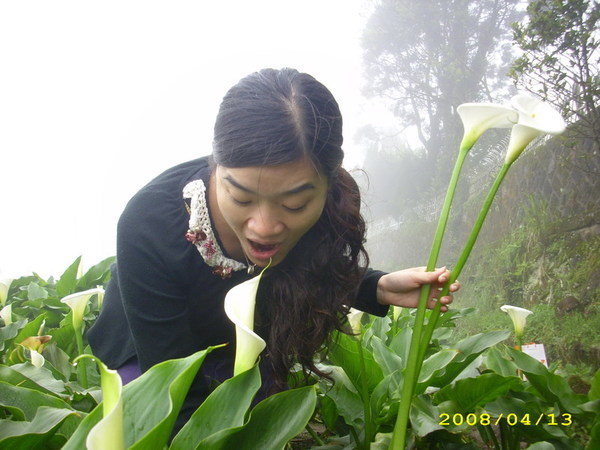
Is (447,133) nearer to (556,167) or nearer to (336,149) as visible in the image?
(556,167)

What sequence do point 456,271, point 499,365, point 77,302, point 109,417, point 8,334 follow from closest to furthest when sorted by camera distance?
point 109,417, point 456,271, point 499,365, point 77,302, point 8,334

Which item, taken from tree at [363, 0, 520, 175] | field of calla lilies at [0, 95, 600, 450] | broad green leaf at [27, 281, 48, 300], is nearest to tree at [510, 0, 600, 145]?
tree at [363, 0, 520, 175]

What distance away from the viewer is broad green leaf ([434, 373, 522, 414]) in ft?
3.29

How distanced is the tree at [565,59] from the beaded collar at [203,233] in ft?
3.91

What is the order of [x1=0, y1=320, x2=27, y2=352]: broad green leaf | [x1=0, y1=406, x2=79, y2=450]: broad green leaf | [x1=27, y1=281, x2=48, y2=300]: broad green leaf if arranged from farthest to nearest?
[x1=27, y1=281, x2=48, y2=300]: broad green leaf → [x1=0, y1=320, x2=27, y2=352]: broad green leaf → [x1=0, y1=406, x2=79, y2=450]: broad green leaf

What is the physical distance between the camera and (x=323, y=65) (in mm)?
2447

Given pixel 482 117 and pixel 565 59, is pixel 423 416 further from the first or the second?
pixel 565 59

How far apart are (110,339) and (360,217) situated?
72 centimetres

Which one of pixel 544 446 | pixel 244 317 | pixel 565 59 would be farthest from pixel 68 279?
pixel 565 59

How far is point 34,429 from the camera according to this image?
26.4 inches

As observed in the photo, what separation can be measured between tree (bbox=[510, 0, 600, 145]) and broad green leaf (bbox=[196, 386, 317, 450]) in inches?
A: 51.8

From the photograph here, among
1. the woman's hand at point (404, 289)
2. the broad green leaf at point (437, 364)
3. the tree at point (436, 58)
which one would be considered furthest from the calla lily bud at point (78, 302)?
the tree at point (436, 58)

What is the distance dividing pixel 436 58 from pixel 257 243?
1481mm

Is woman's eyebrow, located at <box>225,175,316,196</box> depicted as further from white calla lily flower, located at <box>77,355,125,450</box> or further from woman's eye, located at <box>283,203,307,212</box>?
white calla lily flower, located at <box>77,355,125,450</box>
